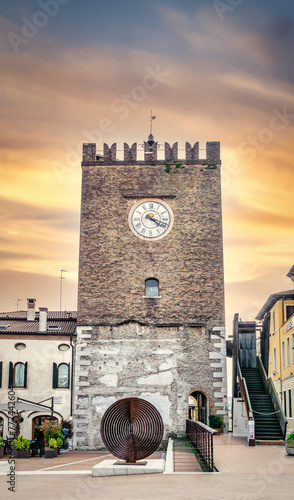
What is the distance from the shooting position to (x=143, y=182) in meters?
33.4

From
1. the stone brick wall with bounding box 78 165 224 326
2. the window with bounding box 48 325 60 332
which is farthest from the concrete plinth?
the window with bounding box 48 325 60 332

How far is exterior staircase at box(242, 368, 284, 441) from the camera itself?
27547 mm

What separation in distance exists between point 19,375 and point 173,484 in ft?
68.6

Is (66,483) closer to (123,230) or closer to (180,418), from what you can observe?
(180,418)

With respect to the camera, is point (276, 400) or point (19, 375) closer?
point (276, 400)

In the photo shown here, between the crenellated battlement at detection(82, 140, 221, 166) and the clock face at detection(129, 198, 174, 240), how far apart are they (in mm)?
2351

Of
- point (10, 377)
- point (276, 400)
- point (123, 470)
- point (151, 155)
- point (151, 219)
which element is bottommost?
point (123, 470)

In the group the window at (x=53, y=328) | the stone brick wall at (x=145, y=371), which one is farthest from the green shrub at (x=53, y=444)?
the window at (x=53, y=328)

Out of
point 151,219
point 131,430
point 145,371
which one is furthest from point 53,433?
point 151,219

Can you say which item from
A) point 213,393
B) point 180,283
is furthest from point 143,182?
point 213,393

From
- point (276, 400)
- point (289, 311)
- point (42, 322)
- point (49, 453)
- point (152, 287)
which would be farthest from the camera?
point (289, 311)

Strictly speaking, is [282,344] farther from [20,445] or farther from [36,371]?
[20,445]

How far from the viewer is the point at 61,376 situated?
33.3m

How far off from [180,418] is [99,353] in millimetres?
4963
